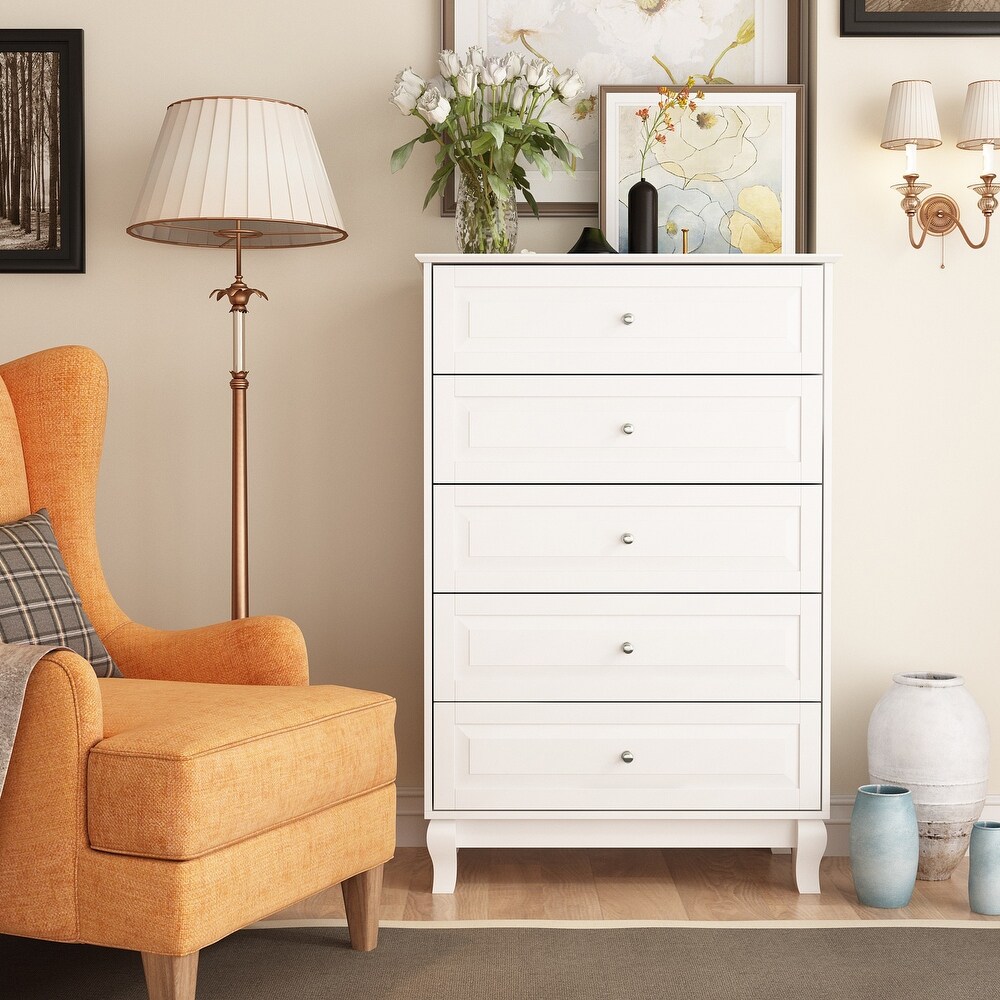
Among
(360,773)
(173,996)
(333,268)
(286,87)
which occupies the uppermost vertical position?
(286,87)

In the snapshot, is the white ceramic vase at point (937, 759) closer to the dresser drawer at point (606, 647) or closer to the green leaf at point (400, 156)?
the dresser drawer at point (606, 647)

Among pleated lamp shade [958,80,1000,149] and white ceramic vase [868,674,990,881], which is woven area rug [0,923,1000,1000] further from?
pleated lamp shade [958,80,1000,149]

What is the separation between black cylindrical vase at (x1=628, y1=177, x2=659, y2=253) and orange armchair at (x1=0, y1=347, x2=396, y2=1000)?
1194 mm

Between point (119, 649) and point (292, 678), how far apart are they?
39 centimetres

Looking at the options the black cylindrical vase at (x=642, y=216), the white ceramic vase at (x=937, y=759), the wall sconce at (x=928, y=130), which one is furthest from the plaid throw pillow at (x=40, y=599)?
the wall sconce at (x=928, y=130)

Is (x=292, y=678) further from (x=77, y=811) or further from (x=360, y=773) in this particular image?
(x=77, y=811)


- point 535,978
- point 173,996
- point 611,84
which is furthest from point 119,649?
point 611,84

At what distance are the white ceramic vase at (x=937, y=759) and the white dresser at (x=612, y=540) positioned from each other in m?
0.25

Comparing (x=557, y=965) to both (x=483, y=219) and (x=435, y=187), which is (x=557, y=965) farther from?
(x=435, y=187)

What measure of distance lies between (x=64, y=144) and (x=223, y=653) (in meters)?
1.44

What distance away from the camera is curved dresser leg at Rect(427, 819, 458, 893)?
2.32 meters

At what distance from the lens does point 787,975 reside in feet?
6.28

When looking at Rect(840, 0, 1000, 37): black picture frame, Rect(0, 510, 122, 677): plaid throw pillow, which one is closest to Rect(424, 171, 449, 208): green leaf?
Rect(840, 0, 1000, 37): black picture frame

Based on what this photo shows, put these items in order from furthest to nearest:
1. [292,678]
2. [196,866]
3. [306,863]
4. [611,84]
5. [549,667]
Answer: [611,84] < [549,667] < [292,678] < [306,863] < [196,866]
